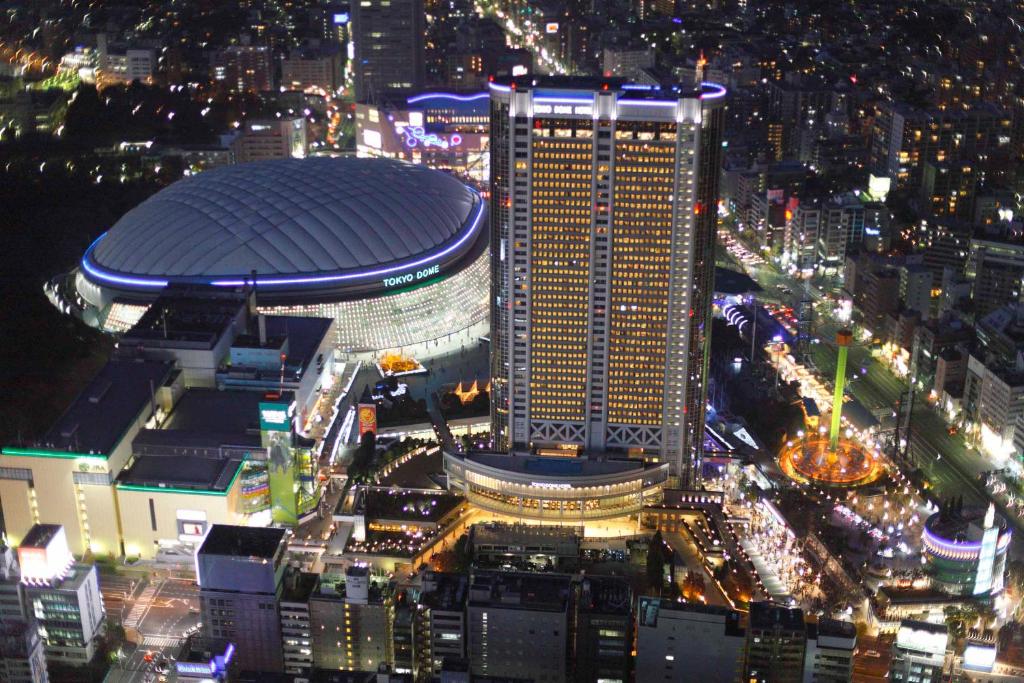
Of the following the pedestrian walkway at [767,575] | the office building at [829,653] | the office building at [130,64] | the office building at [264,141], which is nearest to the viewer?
the office building at [829,653]

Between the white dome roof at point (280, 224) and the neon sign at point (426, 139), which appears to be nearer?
the white dome roof at point (280, 224)

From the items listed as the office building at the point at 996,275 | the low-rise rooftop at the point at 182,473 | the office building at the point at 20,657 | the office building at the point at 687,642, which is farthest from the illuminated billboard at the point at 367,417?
the office building at the point at 996,275

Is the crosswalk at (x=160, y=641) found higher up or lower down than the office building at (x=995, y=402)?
lower down

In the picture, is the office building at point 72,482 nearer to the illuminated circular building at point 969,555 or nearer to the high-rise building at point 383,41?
the illuminated circular building at point 969,555

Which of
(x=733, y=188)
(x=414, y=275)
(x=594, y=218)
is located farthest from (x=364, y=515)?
Result: (x=733, y=188)

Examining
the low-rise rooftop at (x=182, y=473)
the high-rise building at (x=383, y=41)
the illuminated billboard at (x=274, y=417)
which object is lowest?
the low-rise rooftop at (x=182, y=473)

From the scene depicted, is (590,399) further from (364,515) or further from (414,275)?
(414,275)

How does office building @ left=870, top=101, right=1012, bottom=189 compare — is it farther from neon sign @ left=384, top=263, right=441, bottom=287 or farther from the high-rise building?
the high-rise building
